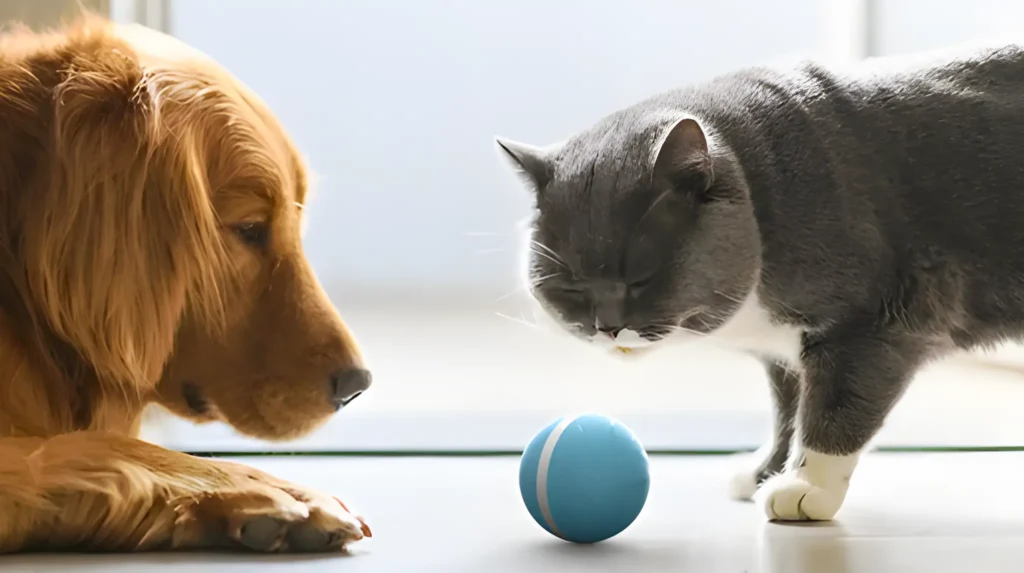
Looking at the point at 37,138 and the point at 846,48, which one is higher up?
the point at 37,138

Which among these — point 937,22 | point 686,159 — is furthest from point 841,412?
point 937,22

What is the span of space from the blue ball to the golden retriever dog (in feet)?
0.65

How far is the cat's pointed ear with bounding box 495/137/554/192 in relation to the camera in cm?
133

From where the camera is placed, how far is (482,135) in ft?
6.75

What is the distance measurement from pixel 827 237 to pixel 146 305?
0.78 m

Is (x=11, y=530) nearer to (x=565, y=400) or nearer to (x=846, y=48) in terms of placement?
(x=565, y=400)

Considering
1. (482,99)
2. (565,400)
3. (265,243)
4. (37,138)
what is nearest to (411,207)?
(482,99)

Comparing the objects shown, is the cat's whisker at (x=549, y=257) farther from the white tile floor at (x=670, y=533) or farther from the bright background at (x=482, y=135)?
the bright background at (x=482, y=135)

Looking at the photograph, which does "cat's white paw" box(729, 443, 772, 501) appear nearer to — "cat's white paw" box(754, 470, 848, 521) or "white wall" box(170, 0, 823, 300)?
"cat's white paw" box(754, 470, 848, 521)

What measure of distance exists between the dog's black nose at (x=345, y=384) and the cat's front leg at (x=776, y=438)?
0.59m

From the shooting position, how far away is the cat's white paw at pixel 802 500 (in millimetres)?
1202

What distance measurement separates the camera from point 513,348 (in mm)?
2096

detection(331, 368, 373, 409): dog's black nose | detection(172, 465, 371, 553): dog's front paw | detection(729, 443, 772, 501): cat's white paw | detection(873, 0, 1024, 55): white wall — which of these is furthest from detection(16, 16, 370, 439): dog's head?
detection(873, 0, 1024, 55): white wall

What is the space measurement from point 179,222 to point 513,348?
3.65 ft
